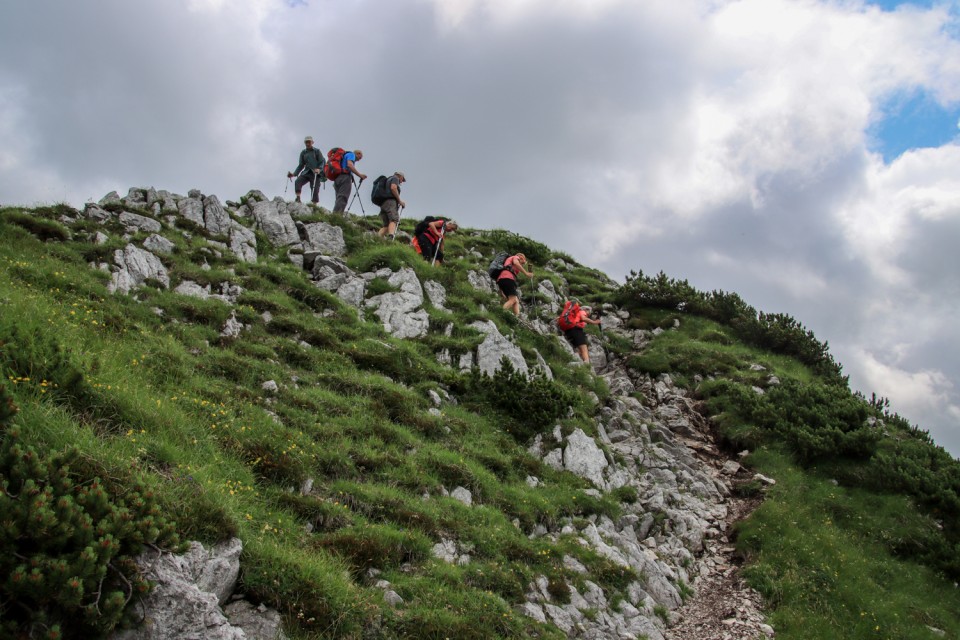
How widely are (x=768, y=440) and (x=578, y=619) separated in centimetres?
1148

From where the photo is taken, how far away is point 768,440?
18719 mm

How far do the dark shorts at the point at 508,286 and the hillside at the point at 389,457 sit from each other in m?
0.73

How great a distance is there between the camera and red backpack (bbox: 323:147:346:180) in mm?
25609

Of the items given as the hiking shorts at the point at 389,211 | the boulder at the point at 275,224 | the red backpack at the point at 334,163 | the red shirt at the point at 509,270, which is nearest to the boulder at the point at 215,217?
the boulder at the point at 275,224

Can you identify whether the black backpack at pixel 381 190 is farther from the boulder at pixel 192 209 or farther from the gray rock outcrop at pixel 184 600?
the gray rock outcrop at pixel 184 600

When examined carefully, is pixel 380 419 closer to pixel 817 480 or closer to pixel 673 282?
pixel 817 480

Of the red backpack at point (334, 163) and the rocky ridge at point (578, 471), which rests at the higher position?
the red backpack at point (334, 163)

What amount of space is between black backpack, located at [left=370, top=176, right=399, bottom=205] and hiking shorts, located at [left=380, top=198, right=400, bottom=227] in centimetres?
24

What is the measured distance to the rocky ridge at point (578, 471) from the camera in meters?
6.77

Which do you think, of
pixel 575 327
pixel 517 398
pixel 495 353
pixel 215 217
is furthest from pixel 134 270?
pixel 575 327

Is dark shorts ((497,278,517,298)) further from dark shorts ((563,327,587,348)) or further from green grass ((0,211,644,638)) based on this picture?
green grass ((0,211,644,638))

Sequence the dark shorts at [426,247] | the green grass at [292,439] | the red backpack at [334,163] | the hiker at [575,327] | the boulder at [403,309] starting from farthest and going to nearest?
1. the red backpack at [334,163]
2. the dark shorts at [426,247]
3. the hiker at [575,327]
4. the boulder at [403,309]
5. the green grass at [292,439]

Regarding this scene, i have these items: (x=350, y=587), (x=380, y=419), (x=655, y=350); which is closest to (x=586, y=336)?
(x=655, y=350)

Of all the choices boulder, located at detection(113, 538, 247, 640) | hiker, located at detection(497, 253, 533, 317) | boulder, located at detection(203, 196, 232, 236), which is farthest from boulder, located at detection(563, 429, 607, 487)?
boulder, located at detection(203, 196, 232, 236)
